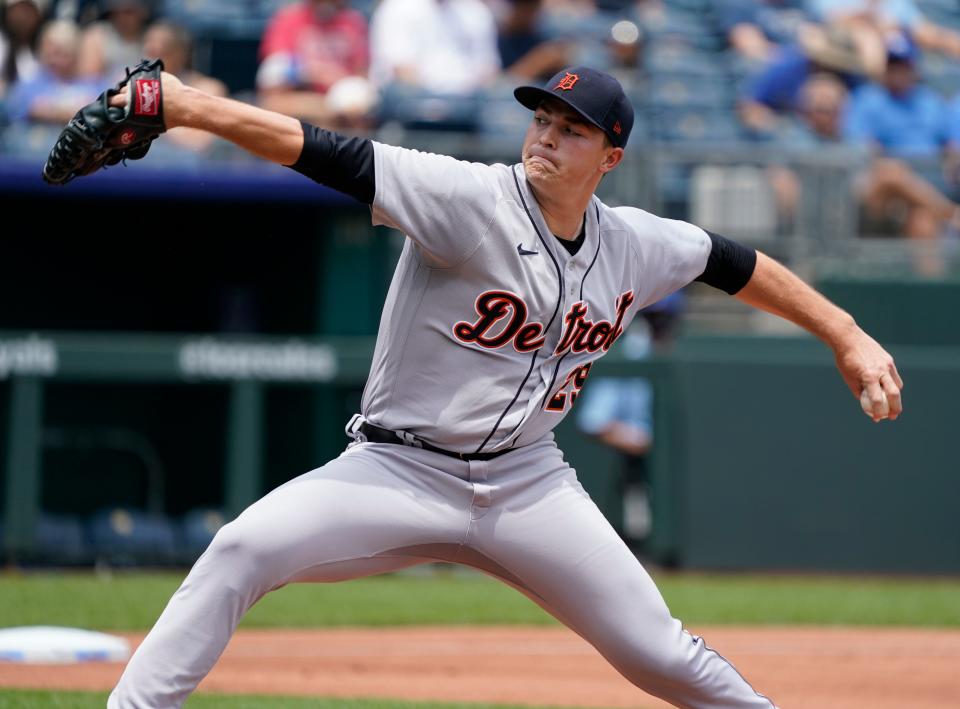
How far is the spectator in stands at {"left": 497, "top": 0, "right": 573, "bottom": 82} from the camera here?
1171 centimetres

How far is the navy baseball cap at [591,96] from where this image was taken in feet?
12.3

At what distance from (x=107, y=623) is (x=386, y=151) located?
169 inches

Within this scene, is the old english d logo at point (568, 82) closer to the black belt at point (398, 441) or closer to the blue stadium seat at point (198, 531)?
the black belt at point (398, 441)

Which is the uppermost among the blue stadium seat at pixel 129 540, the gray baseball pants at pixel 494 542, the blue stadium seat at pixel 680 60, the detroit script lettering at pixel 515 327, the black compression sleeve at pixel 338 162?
the black compression sleeve at pixel 338 162

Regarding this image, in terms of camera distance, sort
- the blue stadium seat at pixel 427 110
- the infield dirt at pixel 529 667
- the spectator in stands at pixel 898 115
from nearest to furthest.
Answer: the infield dirt at pixel 529 667 → the blue stadium seat at pixel 427 110 → the spectator in stands at pixel 898 115

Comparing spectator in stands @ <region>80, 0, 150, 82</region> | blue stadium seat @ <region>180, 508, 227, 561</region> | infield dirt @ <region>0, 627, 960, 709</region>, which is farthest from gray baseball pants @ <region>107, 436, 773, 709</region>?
spectator in stands @ <region>80, 0, 150, 82</region>

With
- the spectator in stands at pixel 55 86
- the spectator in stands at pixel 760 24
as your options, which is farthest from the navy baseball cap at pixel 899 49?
the spectator in stands at pixel 55 86

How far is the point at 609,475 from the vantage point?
10.0m

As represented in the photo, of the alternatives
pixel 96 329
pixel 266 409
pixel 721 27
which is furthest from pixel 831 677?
pixel 721 27

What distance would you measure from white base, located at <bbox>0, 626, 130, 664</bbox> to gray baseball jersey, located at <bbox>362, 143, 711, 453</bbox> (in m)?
2.69

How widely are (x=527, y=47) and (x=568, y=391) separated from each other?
838 cm

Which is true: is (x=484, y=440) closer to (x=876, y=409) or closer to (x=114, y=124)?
(x=876, y=409)

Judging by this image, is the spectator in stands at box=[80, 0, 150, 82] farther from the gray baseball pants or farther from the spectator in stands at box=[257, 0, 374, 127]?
the gray baseball pants

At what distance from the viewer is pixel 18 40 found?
1029cm
